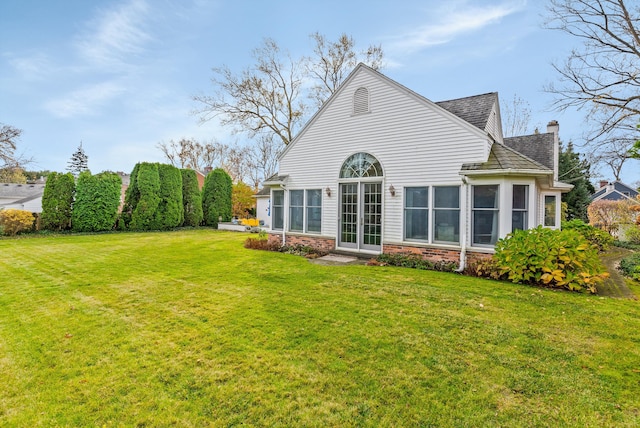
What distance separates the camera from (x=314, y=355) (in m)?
3.43

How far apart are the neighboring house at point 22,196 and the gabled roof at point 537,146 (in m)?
35.5

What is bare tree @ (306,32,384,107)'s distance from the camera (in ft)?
72.6

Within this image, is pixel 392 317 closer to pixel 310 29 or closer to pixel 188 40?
pixel 188 40

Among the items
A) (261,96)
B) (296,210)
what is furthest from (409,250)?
(261,96)

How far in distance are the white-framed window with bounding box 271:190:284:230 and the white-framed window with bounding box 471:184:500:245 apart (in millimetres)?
7094

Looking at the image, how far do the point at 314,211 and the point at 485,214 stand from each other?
5.65m

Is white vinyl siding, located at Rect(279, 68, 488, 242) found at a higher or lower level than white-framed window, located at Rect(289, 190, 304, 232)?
higher

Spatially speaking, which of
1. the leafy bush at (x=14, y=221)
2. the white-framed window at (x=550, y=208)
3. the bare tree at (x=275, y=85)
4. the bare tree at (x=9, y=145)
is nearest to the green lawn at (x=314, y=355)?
the white-framed window at (x=550, y=208)

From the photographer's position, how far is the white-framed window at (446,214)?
8312 millimetres

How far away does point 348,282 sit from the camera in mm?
6707

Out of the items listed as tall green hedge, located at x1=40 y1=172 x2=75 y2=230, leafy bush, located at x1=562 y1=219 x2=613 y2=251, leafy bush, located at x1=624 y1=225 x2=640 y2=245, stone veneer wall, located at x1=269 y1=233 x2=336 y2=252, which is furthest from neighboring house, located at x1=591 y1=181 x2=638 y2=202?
tall green hedge, located at x1=40 y1=172 x2=75 y2=230

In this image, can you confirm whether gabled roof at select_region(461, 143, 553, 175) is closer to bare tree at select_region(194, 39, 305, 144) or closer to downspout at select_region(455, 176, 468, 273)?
downspout at select_region(455, 176, 468, 273)

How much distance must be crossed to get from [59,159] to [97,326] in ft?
178

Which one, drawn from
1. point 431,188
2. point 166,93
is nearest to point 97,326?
point 431,188
